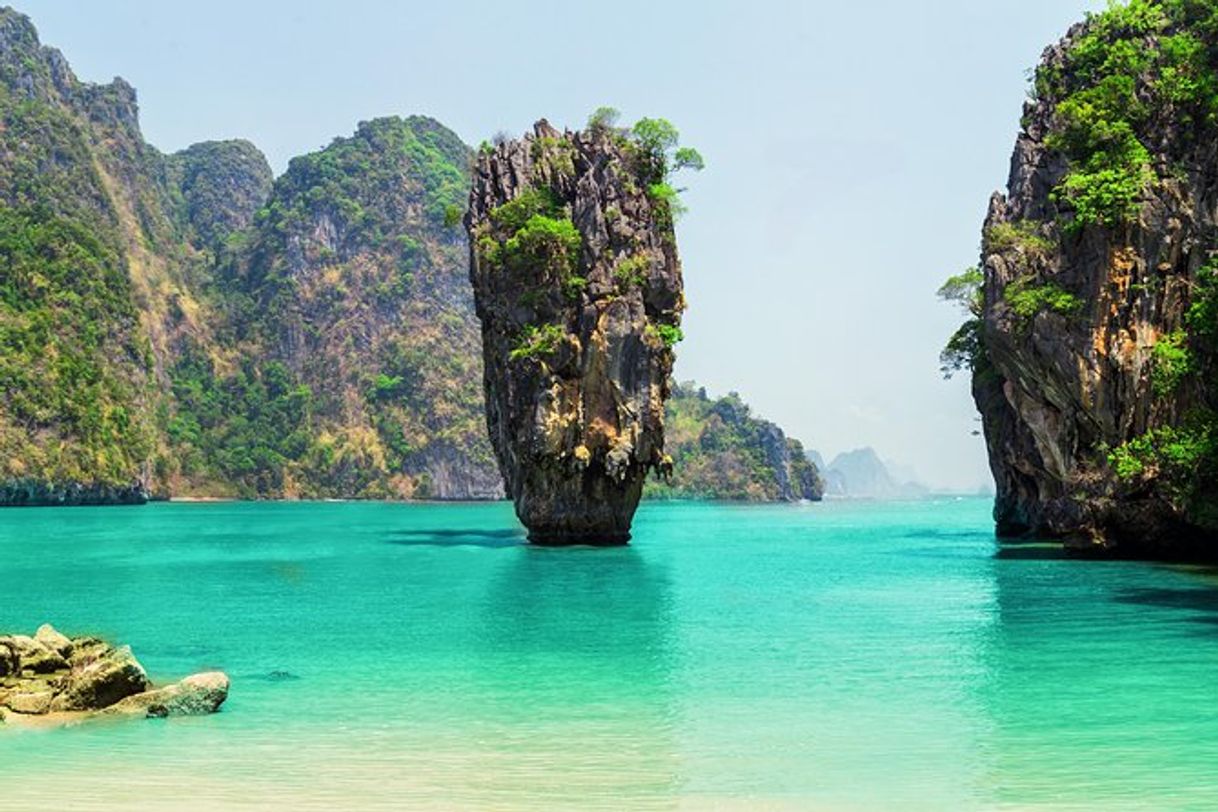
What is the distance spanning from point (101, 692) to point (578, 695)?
681 cm

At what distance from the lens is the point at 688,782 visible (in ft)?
42.0

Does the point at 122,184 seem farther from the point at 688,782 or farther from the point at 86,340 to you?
the point at 688,782

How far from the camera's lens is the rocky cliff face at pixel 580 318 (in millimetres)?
47469

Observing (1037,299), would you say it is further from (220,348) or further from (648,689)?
(220,348)

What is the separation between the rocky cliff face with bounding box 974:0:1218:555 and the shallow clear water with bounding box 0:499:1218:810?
279 cm

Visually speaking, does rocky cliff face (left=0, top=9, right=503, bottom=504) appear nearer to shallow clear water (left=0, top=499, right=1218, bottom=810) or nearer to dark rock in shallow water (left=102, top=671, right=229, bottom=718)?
shallow clear water (left=0, top=499, right=1218, bottom=810)

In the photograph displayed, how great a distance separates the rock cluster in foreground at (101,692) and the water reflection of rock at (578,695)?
12.7 feet

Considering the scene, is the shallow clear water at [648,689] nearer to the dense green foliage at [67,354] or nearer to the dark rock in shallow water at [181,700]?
the dark rock in shallow water at [181,700]

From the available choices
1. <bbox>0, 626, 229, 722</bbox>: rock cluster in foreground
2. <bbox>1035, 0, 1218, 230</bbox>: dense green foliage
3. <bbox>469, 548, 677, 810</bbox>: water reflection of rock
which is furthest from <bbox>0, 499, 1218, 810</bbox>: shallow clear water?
<bbox>1035, 0, 1218, 230</bbox>: dense green foliage

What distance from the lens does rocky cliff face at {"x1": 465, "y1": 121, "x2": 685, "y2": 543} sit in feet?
156

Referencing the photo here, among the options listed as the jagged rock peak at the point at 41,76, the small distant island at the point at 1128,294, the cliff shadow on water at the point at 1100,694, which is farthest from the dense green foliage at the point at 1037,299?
the jagged rock peak at the point at 41,76

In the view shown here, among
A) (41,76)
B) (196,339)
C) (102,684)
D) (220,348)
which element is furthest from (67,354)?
(102,684)

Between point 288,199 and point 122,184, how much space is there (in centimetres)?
2584

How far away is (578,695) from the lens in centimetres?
1792
